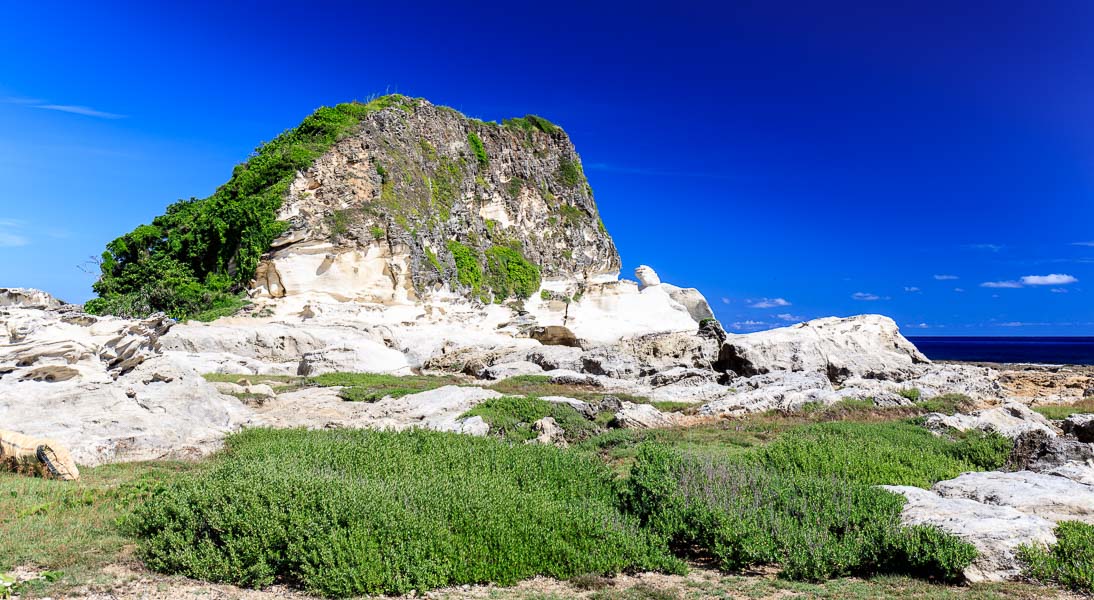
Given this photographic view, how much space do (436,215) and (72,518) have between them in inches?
1927

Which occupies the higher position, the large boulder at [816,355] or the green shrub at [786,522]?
the large boulder at [816,355]

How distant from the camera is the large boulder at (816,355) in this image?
28.2 metres

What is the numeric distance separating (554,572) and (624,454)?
6102 mm

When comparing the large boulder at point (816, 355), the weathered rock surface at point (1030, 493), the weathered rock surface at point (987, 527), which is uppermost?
the large boulder at point (816, 355)

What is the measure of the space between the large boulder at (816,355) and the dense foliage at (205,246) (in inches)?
1132

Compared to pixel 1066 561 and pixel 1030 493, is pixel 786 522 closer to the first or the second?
pixel 1066 561

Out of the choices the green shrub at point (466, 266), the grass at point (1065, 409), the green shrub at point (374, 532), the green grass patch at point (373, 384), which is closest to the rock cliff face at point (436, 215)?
the green shrub at point (466, 266)

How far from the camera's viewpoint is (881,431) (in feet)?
43.9

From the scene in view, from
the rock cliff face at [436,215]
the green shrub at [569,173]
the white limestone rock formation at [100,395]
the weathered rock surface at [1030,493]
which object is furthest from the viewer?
the green shrub at [569,173]

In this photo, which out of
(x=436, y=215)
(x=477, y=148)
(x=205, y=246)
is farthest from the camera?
(x=477, y=148)

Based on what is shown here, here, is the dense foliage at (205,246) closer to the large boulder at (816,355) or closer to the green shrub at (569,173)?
the large boulder at (816,355)

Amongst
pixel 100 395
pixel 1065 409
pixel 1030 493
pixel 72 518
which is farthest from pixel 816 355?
pixel 72 518

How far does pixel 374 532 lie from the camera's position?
5.88 metres

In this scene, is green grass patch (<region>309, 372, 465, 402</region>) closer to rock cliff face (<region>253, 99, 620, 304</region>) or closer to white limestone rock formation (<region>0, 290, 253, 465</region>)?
white limestone rock formation (<region>0, 290, 253, 465</region>)
